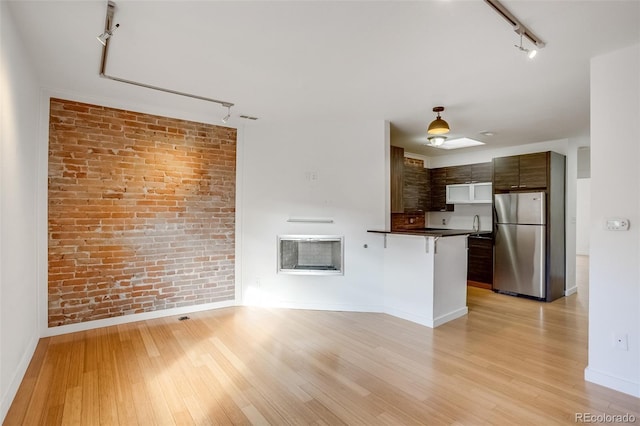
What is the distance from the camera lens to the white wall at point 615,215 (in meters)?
2.29

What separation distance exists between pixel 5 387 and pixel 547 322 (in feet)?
17.1

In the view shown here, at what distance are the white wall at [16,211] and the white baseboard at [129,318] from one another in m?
0.26

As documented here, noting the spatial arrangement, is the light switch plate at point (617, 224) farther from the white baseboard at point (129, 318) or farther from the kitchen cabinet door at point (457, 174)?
the white baseboard at point (129, 318)

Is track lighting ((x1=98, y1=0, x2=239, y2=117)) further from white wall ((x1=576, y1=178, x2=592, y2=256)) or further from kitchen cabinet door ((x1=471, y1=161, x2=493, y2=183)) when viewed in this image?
white wall ((x1=576, y1=178, x2=592, y2=256))

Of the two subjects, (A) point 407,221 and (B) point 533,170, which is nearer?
(B) point 533,170

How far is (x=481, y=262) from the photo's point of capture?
567cm

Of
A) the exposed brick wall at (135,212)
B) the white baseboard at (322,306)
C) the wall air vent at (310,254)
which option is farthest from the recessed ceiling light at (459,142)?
the exposed brick wall at (135,212)

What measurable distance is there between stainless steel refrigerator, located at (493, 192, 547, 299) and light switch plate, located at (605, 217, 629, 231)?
9.07 feet

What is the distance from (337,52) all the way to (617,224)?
249 cm

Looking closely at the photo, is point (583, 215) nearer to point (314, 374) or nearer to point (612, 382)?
point (612, 382)

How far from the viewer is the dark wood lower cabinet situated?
5540mm

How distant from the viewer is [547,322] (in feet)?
12.7

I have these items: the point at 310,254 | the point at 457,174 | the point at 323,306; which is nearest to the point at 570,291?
the point at 457,174

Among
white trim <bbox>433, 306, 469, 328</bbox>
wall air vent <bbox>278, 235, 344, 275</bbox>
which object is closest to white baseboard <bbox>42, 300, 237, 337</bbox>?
wall air vent <bbox>278, 235, 344, 275</bbox>
